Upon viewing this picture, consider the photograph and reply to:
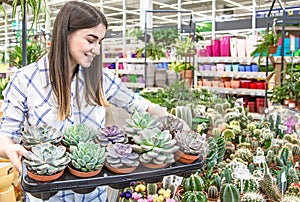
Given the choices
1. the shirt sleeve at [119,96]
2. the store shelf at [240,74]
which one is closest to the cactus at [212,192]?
the shirt sleeve at [119,96]

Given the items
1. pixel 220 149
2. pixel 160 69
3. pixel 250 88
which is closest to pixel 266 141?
pixel 220 149

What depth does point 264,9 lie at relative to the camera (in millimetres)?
8703

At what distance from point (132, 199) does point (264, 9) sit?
794cm

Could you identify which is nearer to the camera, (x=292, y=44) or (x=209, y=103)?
(x=209, y=103)

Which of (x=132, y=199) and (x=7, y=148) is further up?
(x=7, y=148)

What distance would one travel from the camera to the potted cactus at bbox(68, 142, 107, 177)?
94cm

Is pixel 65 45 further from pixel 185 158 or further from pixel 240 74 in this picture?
pixel 240 74

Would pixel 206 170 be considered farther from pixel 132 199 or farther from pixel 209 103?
pixel 209 103

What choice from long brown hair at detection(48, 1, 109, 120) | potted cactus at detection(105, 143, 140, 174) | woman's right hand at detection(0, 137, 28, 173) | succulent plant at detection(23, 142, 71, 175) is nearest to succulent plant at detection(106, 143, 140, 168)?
potted cactus at detection(105, 143, 140, 174)

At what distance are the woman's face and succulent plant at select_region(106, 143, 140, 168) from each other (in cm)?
37

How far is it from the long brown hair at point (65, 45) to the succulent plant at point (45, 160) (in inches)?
13.3

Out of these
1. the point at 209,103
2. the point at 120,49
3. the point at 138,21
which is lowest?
the point at 209,103

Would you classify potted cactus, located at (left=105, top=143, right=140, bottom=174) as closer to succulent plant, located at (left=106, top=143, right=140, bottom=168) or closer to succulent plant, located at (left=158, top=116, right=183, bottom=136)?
succulent plant, located at (left=106, top=143, right=140, bottom=168)

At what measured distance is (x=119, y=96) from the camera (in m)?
1.47
